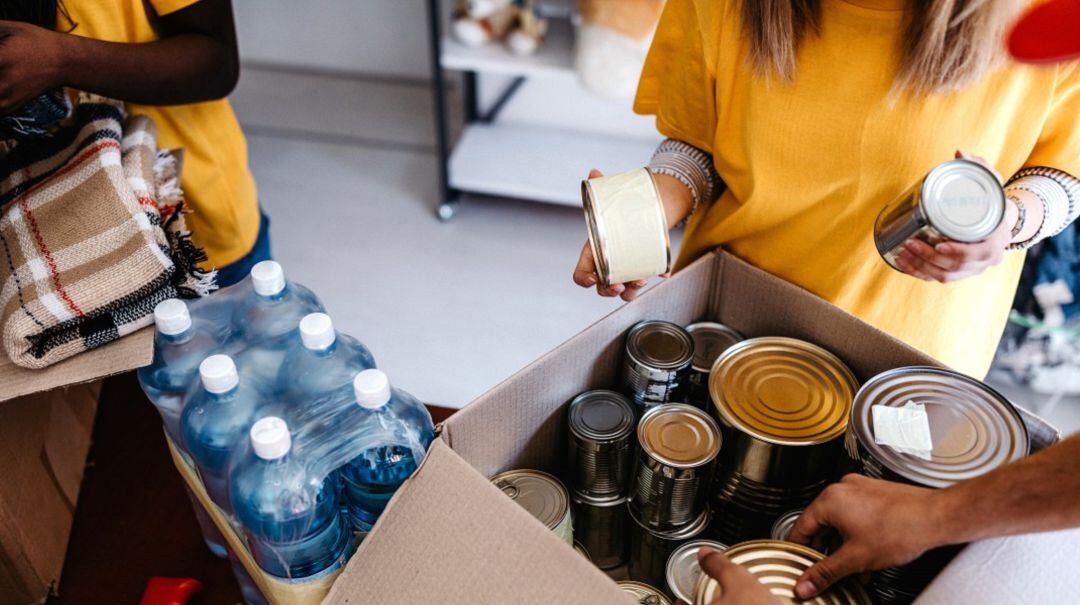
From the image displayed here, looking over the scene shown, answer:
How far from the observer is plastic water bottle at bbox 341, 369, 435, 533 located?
2.60 ft

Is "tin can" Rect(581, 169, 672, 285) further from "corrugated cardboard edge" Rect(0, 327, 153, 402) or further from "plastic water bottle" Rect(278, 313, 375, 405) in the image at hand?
"corrugated cardboard edge" Rect(0, 327, 153, 402)

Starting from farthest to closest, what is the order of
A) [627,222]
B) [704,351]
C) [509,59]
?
[509,59]
[704,351]
[627,222]

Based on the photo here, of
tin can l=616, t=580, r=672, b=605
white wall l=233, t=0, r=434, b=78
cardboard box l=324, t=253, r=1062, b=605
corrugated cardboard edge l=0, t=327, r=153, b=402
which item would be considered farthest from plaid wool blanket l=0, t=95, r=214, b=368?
white wall l=233, t=0, r=434, b=78

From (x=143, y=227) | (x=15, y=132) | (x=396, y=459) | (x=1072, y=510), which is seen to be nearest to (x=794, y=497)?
(x=1072, y=510)

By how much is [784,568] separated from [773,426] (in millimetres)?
176

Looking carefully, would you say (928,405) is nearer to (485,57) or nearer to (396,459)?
(396,459)

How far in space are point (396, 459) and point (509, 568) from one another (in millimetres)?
176

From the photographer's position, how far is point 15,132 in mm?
1027

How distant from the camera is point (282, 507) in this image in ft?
2.42

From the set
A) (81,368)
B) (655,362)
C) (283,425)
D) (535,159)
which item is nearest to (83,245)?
(81,368)

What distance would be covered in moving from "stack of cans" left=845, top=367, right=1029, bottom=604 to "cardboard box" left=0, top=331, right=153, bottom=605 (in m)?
0.81

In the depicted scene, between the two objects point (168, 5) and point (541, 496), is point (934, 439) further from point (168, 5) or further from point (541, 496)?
point (168, 5)

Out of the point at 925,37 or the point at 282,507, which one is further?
the point at 925,37

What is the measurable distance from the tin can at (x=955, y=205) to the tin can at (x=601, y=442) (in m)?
0.39
